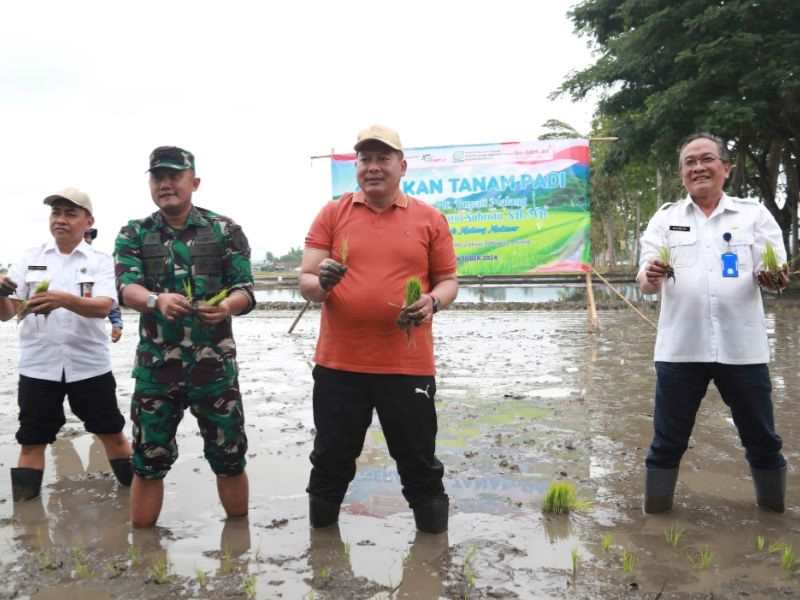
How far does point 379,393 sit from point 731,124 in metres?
14.8

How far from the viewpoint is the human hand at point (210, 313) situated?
3.31 meters

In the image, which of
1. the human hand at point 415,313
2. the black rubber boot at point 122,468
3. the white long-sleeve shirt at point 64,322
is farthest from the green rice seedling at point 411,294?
the black rubber boot at point 122,468

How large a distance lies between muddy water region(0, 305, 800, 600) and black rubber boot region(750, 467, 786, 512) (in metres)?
0.09

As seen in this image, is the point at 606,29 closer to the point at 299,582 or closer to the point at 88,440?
the point at 88,440

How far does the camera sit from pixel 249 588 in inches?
115

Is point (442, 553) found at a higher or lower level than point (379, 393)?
lower

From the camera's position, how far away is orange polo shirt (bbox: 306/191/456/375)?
3379mm

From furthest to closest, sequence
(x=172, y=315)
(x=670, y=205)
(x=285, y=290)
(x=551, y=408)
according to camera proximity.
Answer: (x=285, y=290) < (x=551, y=408) < (x=670, y=205) < (x=172, y=315)

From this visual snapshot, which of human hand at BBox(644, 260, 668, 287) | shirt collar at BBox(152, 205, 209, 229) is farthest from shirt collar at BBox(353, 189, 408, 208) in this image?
human hand at BBox(644, 260, 668, 287)

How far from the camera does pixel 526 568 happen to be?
3.11m

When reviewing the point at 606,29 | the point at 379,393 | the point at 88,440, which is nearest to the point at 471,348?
the point at 88,440

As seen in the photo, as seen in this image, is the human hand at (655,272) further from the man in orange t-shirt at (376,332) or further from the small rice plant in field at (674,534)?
the small rice plant in field at (674,534)

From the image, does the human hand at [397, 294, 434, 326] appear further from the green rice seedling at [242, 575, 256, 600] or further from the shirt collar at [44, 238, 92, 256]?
the shirt collar at [44, 238, 92, 256]

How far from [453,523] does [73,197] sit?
113 inches
